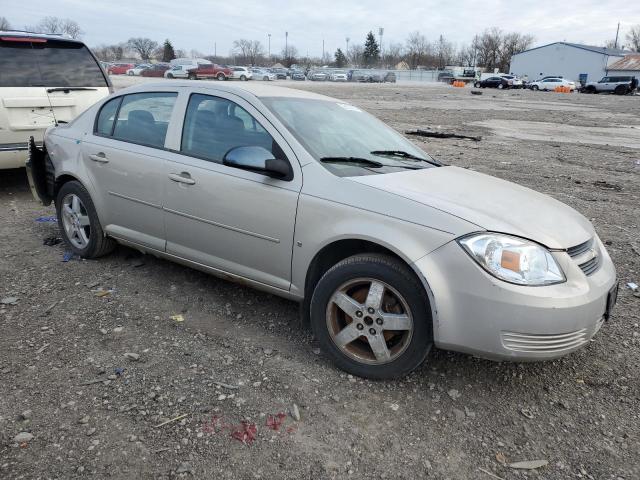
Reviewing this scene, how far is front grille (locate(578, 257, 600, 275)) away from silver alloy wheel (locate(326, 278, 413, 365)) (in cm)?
99

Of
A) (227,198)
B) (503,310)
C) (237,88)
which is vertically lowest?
(503,310)

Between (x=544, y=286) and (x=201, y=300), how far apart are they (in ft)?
8.23

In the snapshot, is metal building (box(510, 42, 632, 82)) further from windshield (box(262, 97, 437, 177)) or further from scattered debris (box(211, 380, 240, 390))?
scattered debris (box(211, 380, 240, 390))

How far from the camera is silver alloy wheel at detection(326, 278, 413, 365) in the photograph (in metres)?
2.91

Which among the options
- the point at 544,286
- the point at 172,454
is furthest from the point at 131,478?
the point at 544,286

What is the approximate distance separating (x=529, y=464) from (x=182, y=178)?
2.76 m

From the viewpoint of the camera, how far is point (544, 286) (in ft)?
8.69

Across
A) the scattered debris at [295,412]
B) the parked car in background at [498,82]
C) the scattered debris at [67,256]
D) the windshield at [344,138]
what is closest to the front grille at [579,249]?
the windshield at [344,138]

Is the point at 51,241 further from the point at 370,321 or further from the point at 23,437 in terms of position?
the point at 370,321

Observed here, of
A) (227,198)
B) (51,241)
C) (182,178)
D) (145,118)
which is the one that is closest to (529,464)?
(227,198)

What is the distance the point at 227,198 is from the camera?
349 centimetres

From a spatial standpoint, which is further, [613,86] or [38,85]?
[613,86]

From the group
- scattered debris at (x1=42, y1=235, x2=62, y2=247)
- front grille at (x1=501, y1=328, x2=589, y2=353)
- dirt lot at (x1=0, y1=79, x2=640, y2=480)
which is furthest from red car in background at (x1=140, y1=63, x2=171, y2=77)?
front grille at (x1=501, y1=328, x2=589, y2=353)

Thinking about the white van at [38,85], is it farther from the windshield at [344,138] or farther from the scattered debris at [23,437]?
the scattered debris at [23,437]
